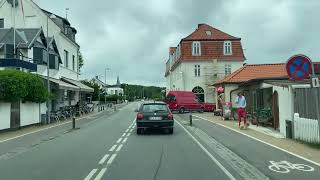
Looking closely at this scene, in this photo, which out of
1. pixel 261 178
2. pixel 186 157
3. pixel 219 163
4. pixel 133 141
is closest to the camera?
pixel 261 178

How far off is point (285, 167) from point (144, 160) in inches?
144

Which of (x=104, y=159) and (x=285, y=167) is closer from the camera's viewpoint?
(x=285, y=167)

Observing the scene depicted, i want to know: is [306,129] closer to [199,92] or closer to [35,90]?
[35,90]

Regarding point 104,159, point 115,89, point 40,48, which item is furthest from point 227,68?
point 115,89

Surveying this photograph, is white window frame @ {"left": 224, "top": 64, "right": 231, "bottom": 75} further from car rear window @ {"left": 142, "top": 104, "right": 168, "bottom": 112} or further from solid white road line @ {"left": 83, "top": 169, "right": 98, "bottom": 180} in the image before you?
solid white road line @ {"left": 83, "top": 169, "right": 98, "bottom": 180}

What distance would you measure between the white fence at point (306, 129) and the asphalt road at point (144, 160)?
161 cm

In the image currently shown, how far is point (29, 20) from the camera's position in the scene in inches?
1943

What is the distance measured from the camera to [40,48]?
1615 inches

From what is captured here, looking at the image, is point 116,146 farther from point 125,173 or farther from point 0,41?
point 0,41

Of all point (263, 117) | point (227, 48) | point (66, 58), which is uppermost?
point (227, 48)

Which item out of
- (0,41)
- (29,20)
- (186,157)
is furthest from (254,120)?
(29,20)

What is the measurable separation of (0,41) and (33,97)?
1025 centimetres

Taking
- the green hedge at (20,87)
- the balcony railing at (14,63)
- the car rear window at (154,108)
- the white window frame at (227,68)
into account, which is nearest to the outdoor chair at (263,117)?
the car rear window at (154,108)

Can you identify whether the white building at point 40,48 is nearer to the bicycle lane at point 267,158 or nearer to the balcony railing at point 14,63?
the balcony railing at point 14,63
